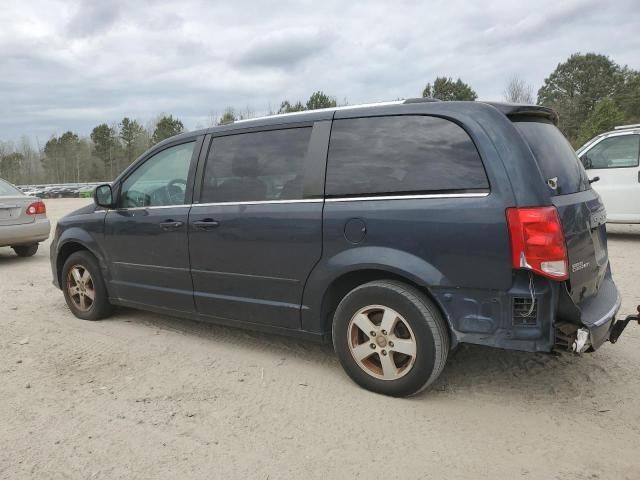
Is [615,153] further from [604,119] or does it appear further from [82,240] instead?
[604,119]

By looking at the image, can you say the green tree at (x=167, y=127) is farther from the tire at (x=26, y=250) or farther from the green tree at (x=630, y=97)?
the tire at (x=26, y=250)

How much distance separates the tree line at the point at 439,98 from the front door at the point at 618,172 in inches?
80.2

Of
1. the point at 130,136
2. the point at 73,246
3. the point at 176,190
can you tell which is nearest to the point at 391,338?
the point at 176,190

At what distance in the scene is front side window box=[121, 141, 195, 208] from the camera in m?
4.43

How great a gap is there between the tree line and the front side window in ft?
1.55

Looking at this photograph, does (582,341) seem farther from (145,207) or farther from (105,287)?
(105,287)

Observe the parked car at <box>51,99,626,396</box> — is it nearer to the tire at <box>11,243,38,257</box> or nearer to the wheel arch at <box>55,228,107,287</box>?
the wheel arch at <box>55,228,107,287</box>

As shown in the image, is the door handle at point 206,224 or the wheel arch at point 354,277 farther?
the door handle at point 206,224

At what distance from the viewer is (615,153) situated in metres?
9.05

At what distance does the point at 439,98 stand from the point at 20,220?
7.28 metres

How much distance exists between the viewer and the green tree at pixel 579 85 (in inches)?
1874

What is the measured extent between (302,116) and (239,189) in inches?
28.3

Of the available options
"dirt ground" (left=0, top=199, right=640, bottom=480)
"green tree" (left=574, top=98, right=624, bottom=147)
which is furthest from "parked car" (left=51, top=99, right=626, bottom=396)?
"green tree" (left=574, top=98, right=624, bottom=147)

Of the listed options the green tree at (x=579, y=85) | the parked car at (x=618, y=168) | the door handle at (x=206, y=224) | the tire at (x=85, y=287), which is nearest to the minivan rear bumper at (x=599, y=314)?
the door handle at (x=206, y=224)
